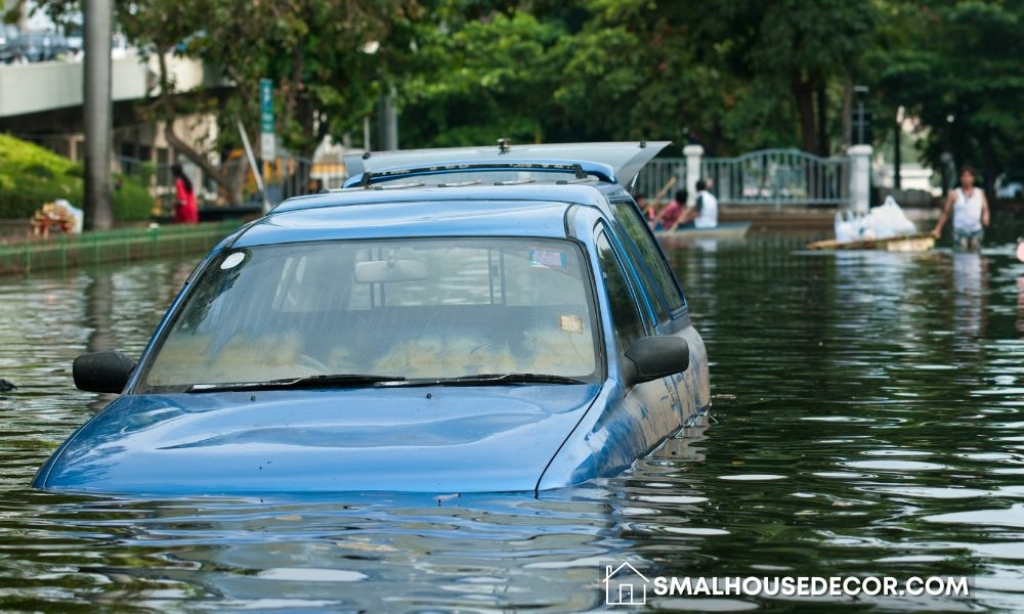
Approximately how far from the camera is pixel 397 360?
7199 millimetres

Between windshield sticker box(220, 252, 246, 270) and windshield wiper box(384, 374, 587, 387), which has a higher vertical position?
windshield sticker box(220, 252, 246, 270)

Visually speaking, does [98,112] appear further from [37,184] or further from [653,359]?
[653,359]

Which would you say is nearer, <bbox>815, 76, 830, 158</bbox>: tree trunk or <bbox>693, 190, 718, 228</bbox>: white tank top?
<bbox>693, 190, 718, 228</bbox>: white tank top

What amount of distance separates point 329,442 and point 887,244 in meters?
31.1

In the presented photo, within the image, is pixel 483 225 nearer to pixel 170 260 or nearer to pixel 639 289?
pixel 639 289

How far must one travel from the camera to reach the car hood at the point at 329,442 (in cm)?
631

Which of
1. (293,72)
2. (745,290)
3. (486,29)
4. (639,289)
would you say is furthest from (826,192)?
(639,289)

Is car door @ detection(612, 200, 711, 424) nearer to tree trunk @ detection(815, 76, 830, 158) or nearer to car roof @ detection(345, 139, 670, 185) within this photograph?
car roof @ detection(345, 139, 670, 185)

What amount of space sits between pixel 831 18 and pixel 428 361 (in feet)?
160

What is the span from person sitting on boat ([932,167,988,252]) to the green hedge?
15038mm

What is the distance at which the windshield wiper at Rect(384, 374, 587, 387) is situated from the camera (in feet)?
23.0

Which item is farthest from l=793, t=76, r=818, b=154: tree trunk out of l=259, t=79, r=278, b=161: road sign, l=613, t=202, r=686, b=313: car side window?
l=613, t=202, r=686, b=313: car side window

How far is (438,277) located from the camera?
25.4ft

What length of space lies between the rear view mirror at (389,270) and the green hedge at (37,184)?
2976 cm
